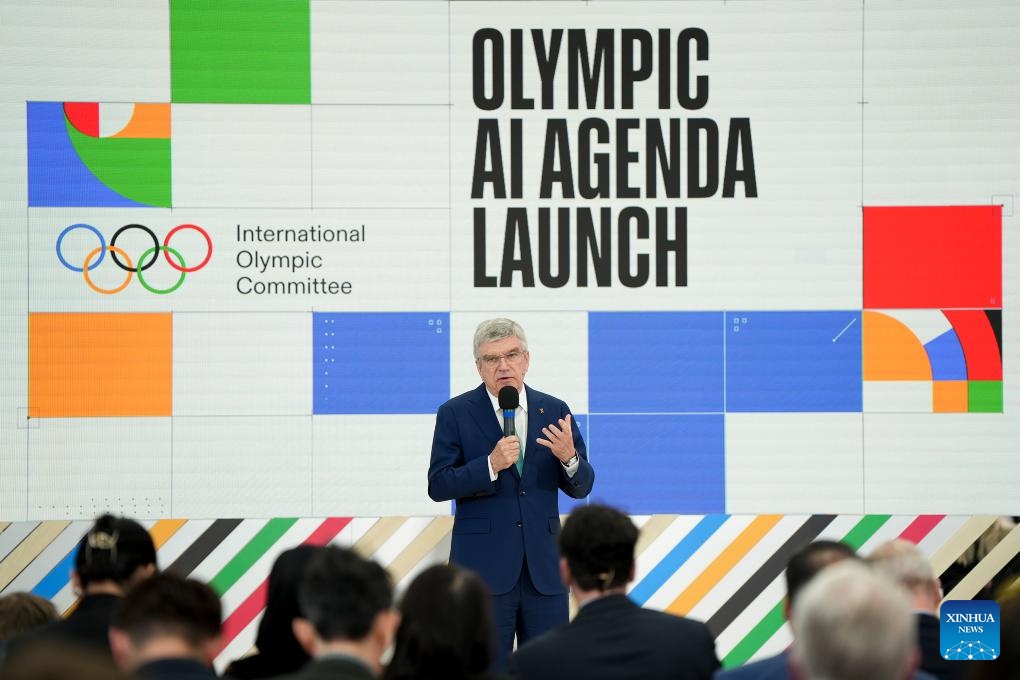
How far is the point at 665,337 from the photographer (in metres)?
5.40

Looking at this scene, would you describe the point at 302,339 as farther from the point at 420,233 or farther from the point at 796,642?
the point at 796,642

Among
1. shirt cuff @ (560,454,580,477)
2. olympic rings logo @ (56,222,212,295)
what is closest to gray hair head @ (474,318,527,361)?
shirt cuff @ (560,454,580,477)

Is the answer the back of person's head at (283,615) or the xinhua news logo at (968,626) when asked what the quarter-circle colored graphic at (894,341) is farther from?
the back of person's head at (283,615)

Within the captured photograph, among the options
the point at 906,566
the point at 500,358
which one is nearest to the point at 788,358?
the point at 500,358

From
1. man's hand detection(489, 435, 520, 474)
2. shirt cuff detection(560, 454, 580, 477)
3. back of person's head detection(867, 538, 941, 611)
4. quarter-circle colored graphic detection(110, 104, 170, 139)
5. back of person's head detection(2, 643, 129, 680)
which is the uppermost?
quarter-circle colored graphic detection(110, 104, 170, 139)

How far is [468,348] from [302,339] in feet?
2.43

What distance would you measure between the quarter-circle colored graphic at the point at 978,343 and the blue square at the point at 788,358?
0.46 metres

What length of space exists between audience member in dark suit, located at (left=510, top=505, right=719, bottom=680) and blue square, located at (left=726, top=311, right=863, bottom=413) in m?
2.47

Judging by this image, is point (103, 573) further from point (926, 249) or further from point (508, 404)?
point (926, 249)

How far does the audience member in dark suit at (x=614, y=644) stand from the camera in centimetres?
288

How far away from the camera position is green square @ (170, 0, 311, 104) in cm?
534

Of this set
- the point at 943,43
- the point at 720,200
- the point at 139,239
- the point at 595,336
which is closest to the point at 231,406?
the point at 139,239

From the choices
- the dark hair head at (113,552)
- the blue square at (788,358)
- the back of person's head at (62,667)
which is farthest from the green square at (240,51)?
the back of person's head at (62,667)

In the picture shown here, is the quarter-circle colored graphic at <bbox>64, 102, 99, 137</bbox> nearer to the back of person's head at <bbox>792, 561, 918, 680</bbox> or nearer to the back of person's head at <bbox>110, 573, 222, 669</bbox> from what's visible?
the back of person's head at <bbox>110, 573, 222, 669</bbox>
